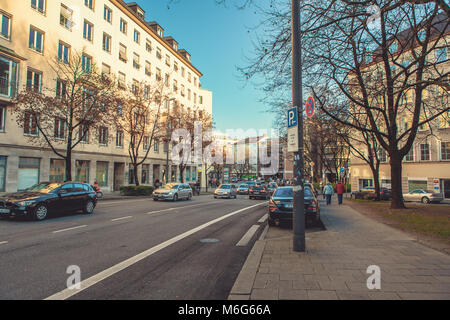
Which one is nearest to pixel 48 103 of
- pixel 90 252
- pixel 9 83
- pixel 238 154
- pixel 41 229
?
pixel 9 83

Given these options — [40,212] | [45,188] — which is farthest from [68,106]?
[40,212]

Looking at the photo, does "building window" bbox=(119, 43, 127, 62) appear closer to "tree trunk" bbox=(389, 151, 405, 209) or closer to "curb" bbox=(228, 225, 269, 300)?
"tree trunk" bbox=(389, 151, 405, 209)

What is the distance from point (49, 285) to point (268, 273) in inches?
128

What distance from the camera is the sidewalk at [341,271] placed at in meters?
3.47

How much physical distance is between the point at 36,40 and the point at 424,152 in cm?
4529

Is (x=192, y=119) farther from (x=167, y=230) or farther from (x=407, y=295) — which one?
(x=407, y=295)

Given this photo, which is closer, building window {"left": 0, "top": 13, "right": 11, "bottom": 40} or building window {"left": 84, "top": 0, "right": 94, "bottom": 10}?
building window {"left": 0, "top": 13, "right": 11, "bottom": 40}

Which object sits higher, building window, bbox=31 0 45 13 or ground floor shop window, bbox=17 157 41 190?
building window, bbox=31 0 45 13

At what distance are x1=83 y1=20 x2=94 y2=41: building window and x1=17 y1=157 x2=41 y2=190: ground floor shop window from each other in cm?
1363

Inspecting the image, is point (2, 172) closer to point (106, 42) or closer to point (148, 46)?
point (106, 42)

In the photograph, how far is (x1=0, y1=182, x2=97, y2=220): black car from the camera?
9.64m

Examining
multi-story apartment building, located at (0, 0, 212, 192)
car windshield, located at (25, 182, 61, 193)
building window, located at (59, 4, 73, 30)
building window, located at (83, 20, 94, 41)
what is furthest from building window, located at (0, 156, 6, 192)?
building window, located at (83, 20, 94, 41)

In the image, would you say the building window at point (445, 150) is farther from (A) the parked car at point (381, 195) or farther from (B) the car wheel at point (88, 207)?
(B) the car wheel at point (88, 207)

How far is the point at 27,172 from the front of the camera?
70.1 ft
